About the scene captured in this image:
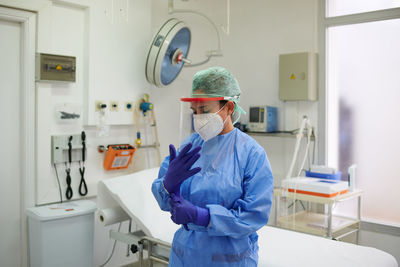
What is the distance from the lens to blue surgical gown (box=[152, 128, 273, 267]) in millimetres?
1443

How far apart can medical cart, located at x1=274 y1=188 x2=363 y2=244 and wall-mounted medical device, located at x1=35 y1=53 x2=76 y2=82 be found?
1819mm

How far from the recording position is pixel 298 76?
3594 millimetres

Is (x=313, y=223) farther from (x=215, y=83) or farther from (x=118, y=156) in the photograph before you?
(x=215, y=83)

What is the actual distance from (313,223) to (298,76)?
1235 mm

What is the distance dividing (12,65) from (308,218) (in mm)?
2558

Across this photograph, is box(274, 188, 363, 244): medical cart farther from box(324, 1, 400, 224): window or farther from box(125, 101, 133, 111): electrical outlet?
box(125, 101, 133, 111): electrical outlet

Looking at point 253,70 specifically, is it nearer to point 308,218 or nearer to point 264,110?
point 264,110

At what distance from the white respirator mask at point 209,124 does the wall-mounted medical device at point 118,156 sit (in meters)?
1.90

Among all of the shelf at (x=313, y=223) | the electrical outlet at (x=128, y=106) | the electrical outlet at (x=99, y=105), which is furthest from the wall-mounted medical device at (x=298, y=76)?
the electrical outlet at (x=99, y=105)

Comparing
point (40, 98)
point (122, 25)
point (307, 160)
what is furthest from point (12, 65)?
point (307, 160)

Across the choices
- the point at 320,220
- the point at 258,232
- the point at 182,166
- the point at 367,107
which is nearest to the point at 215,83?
the point at 182,166

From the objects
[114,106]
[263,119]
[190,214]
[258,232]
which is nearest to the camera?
[190,214]

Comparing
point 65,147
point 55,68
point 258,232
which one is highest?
point 55,68

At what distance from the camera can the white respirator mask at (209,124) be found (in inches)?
63.2
